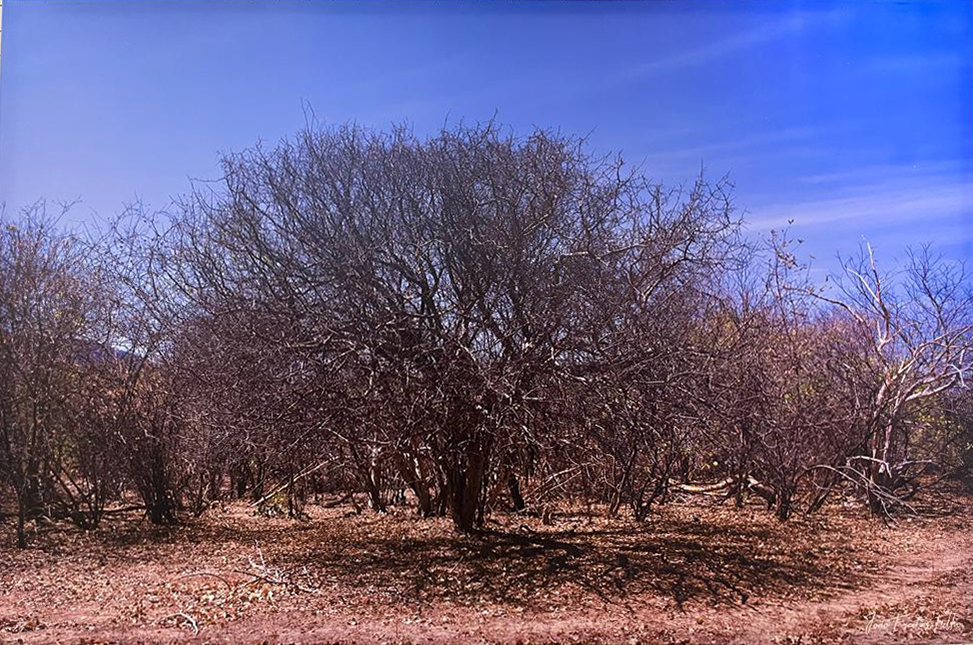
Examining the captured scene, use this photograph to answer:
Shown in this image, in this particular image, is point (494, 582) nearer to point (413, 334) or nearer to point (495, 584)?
point (495, 584)

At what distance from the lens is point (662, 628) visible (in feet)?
17.6

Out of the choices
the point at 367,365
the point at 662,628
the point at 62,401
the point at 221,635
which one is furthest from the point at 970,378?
the point at 62,401

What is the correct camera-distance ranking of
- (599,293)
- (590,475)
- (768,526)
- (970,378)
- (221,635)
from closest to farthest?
1. (221,635)
2. (599,293)
3. (590,475)
4. (768,526)
5. (970,378)

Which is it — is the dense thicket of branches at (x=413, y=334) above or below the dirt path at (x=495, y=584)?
above

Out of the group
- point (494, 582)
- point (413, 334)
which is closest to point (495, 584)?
point (494, 582)

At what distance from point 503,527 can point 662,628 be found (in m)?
3.07

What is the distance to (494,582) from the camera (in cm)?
639

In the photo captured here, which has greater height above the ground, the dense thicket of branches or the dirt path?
the dense thicket of branches

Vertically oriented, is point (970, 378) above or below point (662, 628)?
above

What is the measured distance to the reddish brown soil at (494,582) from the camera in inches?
211

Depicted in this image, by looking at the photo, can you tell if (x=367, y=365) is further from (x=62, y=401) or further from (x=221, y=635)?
(x=62, y=401)

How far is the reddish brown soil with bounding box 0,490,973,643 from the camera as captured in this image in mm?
5363

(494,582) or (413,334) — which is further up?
(413,334)

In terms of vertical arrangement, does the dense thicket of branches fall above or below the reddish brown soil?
above
